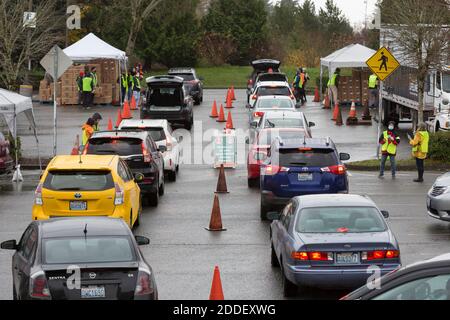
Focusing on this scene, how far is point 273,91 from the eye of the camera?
1752 inches

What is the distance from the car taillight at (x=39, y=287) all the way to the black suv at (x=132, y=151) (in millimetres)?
10998

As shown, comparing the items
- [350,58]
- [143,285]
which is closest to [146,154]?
[143,285]

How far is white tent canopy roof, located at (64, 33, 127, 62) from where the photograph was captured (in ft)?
161

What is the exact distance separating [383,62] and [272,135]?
18.9 feet

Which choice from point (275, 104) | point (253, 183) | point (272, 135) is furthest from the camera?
point (275, 104)

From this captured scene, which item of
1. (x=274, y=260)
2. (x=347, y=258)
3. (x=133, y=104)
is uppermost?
(x=133, y=104)

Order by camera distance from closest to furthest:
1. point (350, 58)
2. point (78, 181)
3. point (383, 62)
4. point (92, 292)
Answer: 1. point (92, 292)
2. point (78, 181)
3. point (383, 62)
4. point (350, 58)

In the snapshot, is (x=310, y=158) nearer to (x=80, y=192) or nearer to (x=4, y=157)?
(x=80, y=192)

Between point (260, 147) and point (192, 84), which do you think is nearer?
point (260, 147)

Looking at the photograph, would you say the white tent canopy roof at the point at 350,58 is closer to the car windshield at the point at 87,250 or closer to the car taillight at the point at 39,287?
the car windshield at the point at 87,250

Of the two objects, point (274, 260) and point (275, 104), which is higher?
point (275, 104)

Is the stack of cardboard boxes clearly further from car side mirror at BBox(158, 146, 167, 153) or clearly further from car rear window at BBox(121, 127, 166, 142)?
car side mirror at BBox(158, 146, 167, 153)

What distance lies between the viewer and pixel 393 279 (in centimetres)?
835
